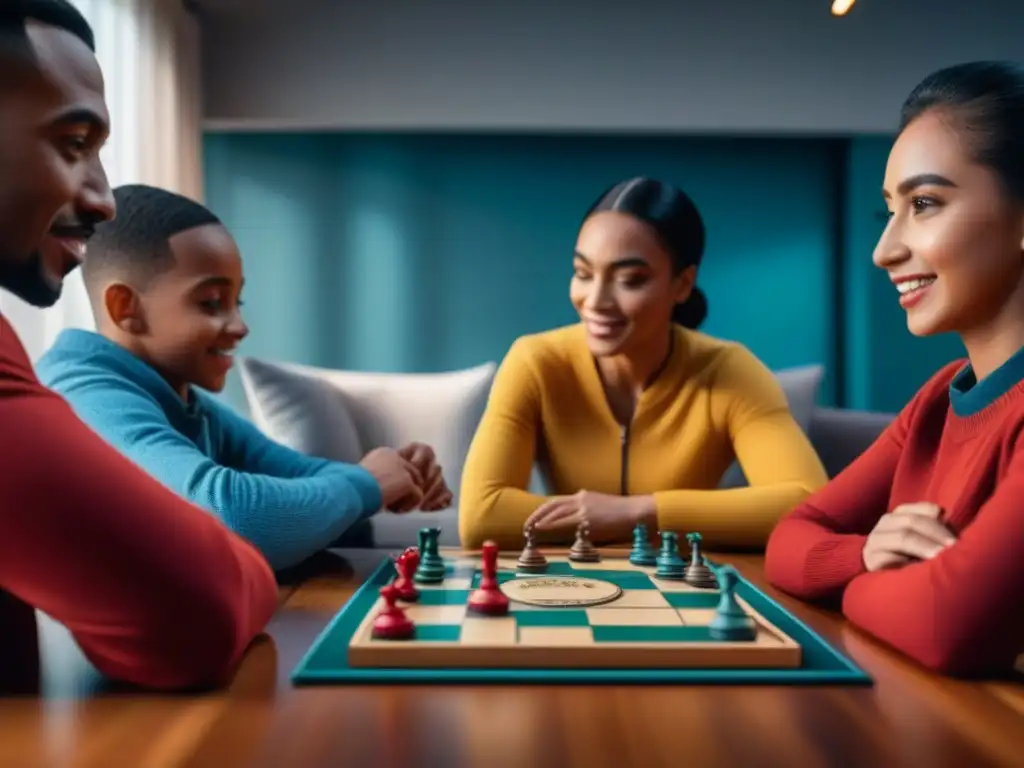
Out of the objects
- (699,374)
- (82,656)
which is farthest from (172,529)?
(699,374)

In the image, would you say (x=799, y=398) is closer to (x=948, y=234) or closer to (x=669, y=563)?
(x=669, y=563)

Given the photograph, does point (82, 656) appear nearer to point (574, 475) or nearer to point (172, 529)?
point (172, 529)

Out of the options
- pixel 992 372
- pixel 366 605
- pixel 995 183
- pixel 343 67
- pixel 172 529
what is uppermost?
pixel 343 67

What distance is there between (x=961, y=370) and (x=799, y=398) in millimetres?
1818

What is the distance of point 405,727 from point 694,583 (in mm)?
490

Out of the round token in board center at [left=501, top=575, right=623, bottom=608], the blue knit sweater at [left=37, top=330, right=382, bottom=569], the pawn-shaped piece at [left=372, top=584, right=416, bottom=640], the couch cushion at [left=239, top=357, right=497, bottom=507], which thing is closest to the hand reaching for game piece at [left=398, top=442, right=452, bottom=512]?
the blue knit sweater at [left=37, top=330, right=382, bottom=569]

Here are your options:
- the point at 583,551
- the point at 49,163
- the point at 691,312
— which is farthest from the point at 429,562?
the point at 691,312

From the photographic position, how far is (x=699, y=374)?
1.74 m

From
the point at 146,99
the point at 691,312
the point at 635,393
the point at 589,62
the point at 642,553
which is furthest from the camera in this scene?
the point at 589,62

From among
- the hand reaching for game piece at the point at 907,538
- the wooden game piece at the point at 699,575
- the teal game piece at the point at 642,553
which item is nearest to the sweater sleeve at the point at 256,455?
the teal game piece at the point at 642,553

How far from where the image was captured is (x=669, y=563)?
106 centimetres

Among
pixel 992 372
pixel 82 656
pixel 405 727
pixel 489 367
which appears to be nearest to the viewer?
pixel 405 727

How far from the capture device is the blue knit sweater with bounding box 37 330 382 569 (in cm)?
107

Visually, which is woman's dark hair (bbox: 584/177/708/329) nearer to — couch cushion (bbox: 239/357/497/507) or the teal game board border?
the teal game board border
